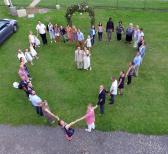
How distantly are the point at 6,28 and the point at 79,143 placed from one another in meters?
11.2

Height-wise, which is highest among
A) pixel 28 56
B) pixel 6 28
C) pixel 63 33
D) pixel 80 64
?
pixel 6 28

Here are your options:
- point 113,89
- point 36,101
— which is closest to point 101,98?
point 113,89

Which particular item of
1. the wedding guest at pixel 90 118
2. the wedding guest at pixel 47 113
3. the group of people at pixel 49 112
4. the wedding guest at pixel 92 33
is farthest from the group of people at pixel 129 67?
the wedding guest at pixel 47 113

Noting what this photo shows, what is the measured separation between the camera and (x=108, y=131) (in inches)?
544

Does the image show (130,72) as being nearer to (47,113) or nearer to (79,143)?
(79,143)

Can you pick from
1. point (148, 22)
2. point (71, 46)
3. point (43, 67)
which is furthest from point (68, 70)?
point (148, 22)

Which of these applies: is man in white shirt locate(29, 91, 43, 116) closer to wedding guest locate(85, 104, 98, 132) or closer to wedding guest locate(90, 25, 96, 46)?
wedding guest locate(85, 104, 98, 132)

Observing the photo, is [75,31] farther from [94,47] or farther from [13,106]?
[13,106]

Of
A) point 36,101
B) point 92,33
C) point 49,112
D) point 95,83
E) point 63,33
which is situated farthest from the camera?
point 63,33

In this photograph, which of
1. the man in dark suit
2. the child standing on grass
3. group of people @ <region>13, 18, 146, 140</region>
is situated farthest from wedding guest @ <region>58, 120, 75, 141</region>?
the child standing on grass

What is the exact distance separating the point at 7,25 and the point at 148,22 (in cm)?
988

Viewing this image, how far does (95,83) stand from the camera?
16.9 m

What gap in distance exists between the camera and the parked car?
69.1 feet

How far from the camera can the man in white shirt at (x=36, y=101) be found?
544 inches
